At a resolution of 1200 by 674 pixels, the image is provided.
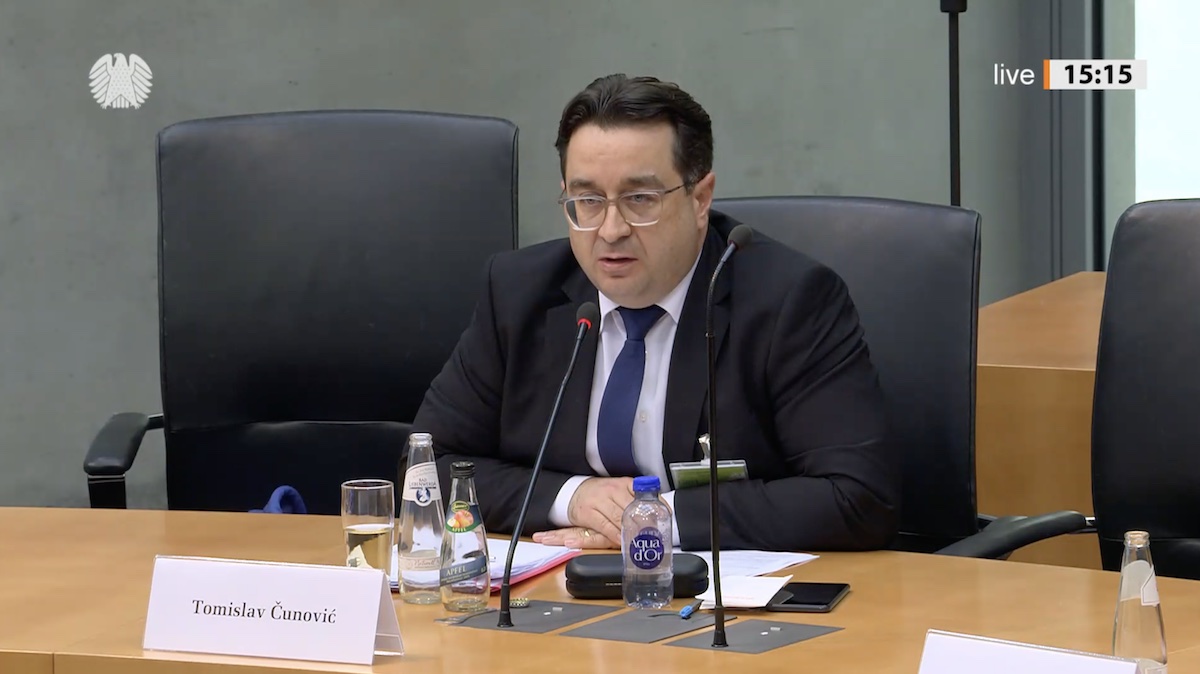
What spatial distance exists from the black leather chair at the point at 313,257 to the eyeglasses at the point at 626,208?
449 millimetres

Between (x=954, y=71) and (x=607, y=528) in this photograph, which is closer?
(x=607, y=528)

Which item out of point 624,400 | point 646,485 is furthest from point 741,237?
point 624,400

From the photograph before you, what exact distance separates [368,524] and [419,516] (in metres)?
0.08

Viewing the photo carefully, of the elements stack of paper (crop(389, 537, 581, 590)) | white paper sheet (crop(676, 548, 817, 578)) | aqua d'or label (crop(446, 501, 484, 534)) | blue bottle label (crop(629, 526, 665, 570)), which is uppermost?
aqua d'or label (crop(446, 501, 484, 534))

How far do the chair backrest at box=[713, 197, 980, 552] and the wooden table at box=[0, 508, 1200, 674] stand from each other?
312mm

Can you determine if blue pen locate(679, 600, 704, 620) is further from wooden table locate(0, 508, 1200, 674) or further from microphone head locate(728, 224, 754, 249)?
microphone head locate(728, 224, 754, 249)

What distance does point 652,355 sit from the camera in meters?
2.24

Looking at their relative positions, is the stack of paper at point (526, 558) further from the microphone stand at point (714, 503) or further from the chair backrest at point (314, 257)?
the chair backrest at point (314, 257)

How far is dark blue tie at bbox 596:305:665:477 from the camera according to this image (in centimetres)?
220

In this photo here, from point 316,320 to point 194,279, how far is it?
0.22 m

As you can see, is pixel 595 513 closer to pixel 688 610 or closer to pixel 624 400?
pixel 624 400

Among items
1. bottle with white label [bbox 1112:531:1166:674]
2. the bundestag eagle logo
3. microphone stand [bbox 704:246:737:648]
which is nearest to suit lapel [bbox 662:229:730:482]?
microphone stand [bbox 704:246:737:648]

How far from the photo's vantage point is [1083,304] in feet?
10.9

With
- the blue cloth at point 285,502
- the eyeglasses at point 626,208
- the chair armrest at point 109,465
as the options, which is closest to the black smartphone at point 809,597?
the eyeglasses at point 626,208
